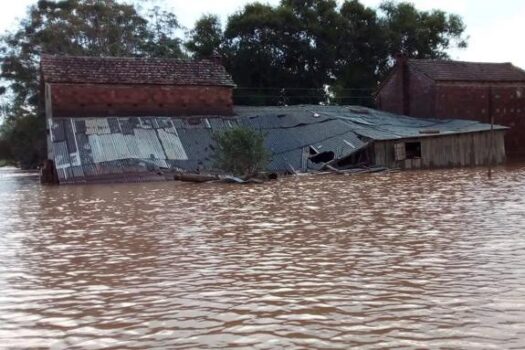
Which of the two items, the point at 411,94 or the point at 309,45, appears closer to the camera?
the point at 411,94

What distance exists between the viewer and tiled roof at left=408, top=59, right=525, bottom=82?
40000 millimetres

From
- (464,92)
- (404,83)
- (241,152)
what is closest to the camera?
(241,152)

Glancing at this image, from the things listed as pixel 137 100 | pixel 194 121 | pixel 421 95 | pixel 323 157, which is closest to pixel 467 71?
pixel 421 95

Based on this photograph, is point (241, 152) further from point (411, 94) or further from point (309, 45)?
point (309, 45)

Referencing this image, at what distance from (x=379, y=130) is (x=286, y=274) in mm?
26961

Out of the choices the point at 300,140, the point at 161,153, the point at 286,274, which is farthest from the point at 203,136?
the point at 286,274

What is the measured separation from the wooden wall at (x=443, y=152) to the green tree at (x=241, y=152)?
765 centimetres

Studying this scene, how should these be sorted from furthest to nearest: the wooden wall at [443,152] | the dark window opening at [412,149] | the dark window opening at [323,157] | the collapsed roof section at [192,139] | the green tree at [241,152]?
the dark window opening at [412,149] → the wooden wall at [443,152] → the dark window opening at [323,157] → the collapsed roof section at [192,139] → the green tree at [241,152]

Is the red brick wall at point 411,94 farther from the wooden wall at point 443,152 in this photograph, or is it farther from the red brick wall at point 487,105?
the wooden wall at point 443,152

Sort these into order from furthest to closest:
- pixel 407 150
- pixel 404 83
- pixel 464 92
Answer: pixel 404 83
pixel 464 92
pixel 407 150

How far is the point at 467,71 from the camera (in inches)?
1613

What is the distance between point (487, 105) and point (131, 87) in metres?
24.6

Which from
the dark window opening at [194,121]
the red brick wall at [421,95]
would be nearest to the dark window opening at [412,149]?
the red brick wall at [421,95]

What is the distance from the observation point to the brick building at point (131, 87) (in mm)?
31875
